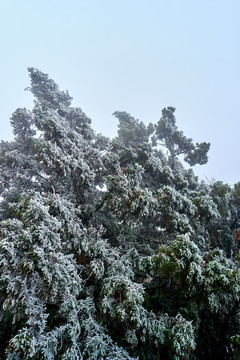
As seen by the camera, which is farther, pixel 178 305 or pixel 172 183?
pixel 172 183

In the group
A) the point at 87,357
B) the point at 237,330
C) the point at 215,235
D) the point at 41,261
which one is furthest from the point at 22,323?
the point at 215,235

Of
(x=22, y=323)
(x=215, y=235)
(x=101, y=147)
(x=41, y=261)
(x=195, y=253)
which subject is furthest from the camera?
(x=101, y=147)

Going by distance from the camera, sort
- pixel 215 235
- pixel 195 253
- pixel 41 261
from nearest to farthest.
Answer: pixel 41 261, pixel 195 253, pixel 215 235

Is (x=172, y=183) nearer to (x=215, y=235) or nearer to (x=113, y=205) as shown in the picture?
(x=215, y=235)

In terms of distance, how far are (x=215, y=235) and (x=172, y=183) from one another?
3.38 m

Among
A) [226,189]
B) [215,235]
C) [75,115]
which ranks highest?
[75,115]

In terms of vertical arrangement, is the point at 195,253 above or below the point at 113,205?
below

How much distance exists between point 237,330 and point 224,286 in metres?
3.51

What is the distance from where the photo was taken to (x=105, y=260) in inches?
228

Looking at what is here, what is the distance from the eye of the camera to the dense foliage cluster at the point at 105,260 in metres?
4.21

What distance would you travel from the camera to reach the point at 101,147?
11.0 meters

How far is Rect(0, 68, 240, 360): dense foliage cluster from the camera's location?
4.21 m

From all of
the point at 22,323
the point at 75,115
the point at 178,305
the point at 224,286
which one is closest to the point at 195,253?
the point at 224,286

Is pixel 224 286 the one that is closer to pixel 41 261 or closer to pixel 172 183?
pixel 41 261
